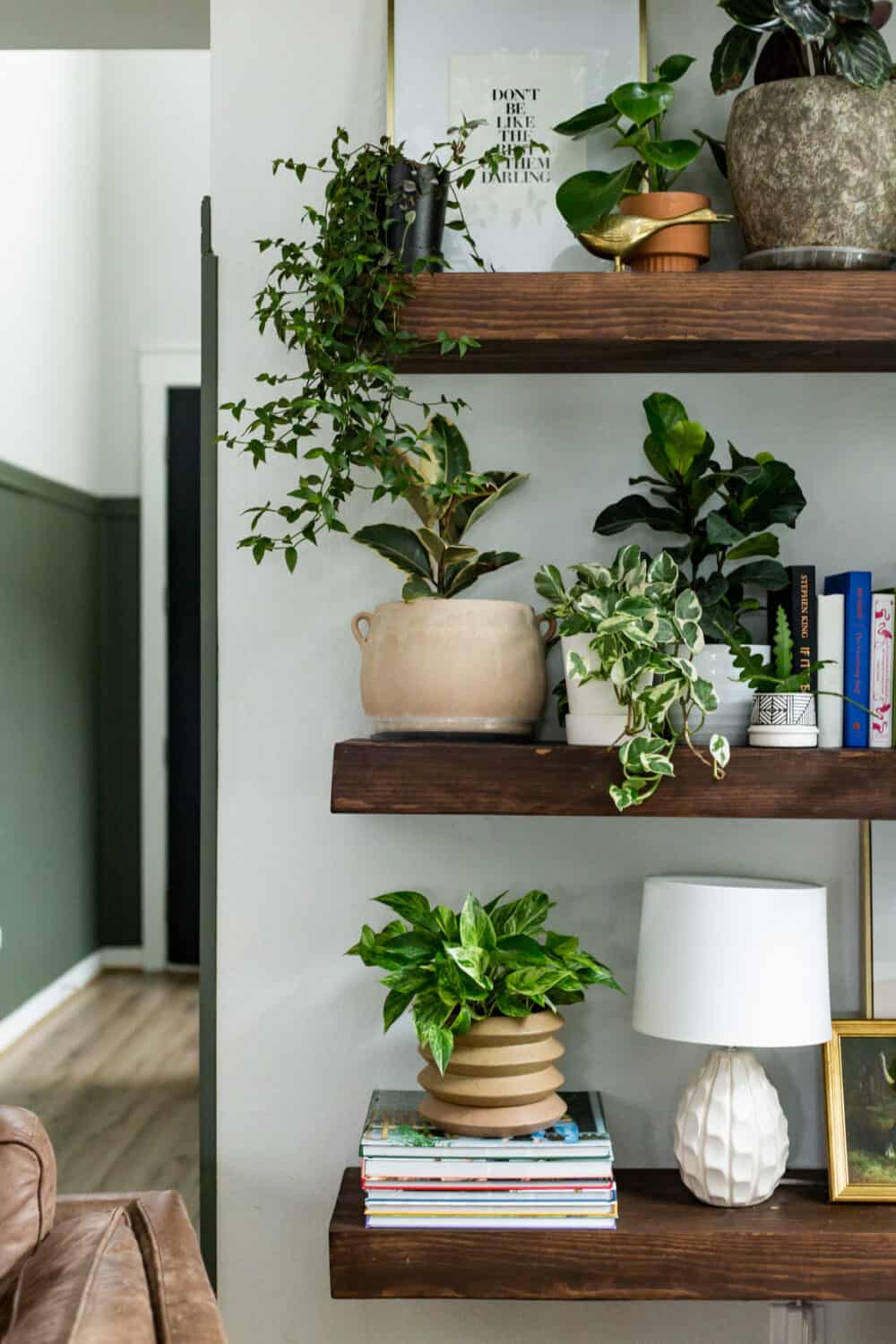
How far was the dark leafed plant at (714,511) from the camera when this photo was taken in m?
1.81

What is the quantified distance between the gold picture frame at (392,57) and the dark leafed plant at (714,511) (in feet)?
1.73

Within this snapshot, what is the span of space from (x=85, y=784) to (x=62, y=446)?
1301 mm

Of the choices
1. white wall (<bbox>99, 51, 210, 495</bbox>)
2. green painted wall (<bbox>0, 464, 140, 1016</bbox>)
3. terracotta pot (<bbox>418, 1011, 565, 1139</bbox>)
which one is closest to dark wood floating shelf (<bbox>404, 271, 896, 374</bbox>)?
terracotta pot (<bbox>418, 1011, 565, 1139</bbox>)

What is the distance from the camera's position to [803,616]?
5.89 ft

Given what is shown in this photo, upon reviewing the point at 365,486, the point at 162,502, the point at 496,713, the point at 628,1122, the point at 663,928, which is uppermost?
the point at 162,502

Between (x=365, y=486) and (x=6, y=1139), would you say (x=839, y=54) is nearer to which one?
(x=365, y=486)

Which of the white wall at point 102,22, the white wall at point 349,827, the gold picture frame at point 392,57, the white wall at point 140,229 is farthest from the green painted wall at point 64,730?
the gold picture frame at point 392,57

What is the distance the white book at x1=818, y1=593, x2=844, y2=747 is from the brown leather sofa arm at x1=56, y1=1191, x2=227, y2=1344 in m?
0.98

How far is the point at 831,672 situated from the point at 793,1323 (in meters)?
0.90

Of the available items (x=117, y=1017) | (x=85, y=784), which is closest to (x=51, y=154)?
(x=85, y=784)

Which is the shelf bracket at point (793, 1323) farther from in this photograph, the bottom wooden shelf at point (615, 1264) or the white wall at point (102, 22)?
the white wall at point (102, 22)

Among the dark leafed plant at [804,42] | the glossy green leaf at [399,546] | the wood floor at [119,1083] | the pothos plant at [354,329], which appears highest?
the dark leafed plant at [804,42]

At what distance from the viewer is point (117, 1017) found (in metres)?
4.81

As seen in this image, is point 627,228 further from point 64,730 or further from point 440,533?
point 64,730
